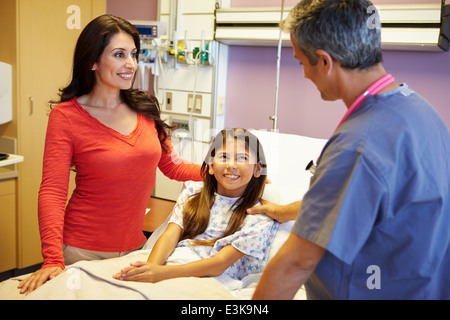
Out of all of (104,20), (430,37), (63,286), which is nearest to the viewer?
(63,286)

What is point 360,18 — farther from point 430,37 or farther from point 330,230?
point 430,37

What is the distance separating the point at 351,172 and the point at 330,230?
0.12 metres

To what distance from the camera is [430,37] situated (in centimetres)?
254

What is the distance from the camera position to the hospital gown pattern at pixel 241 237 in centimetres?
155

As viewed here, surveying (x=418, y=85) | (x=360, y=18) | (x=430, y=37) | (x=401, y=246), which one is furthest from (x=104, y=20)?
(x=418, y=85)

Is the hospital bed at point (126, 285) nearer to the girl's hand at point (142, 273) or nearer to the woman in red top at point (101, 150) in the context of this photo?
the girl's hand at point (142, 273)

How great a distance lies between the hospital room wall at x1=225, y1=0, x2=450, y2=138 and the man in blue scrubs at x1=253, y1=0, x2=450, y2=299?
206cm

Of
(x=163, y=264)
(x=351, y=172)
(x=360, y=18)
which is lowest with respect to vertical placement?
(x=163, y=264)

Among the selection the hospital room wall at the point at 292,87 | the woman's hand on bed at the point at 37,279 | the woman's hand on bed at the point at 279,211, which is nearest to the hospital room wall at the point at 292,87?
the hospital room wall at the point at 292,87

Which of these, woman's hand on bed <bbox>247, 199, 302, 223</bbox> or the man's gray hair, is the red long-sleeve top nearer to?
woman's hand on bed <bbox>247, 199, 302, 223</bbox>

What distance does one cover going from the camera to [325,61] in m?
0.94

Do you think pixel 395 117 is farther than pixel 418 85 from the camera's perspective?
No

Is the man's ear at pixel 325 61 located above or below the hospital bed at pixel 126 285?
above

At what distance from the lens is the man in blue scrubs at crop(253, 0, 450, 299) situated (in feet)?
2.79
